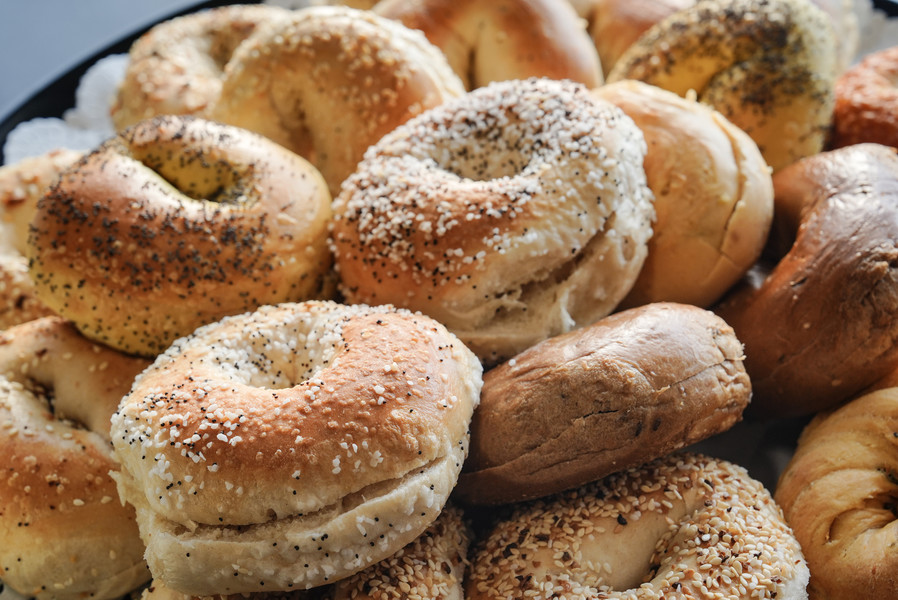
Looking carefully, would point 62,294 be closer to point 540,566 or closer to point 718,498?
point 540,566

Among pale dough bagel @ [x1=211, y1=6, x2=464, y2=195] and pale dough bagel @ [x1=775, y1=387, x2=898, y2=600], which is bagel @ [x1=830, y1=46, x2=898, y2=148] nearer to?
pale dough bagel @ [x1=775, y1=387, x2=898, y2=600]

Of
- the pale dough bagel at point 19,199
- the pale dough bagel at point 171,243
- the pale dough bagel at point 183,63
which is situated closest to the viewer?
the pale dough bagel at point 171,243

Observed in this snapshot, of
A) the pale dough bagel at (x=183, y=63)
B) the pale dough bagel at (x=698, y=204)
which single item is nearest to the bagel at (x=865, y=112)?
the pale dough bagel at (x=698, y=204)

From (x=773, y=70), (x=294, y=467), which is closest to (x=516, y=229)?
(x=294, y=467)

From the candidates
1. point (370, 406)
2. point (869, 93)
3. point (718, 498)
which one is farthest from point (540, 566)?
point (869, 93)

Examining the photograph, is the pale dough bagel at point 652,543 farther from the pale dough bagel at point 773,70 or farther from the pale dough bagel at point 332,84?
the pale dough bagel at point 332,84

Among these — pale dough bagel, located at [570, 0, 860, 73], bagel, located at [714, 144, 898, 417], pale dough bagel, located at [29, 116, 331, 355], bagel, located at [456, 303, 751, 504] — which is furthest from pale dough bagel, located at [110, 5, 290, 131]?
bagel, located at [714, 144, 898, 417]

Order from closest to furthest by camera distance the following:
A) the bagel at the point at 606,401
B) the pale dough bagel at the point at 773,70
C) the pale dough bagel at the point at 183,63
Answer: the bagel at the point at 606,401, the pale dough bagel at the point at 773,70, the pale dough bagel at the point at 183,63
